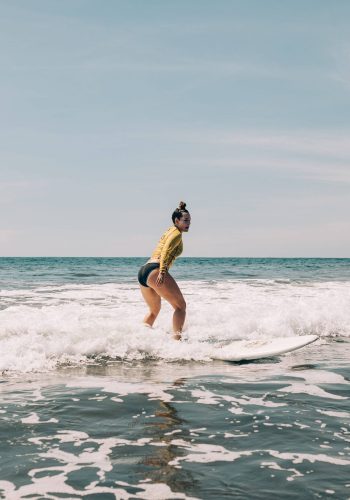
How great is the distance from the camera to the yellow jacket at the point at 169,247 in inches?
325

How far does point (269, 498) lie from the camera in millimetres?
3234

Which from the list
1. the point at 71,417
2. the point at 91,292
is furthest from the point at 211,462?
the point at 91,292

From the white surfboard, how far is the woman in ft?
2.96

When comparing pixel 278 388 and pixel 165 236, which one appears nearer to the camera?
pixel 278 388

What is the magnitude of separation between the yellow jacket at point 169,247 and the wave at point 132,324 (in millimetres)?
1302

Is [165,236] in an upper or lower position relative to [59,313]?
upper

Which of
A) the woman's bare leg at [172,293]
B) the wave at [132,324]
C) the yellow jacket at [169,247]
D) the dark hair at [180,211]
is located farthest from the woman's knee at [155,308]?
the dark hair at [180,211]

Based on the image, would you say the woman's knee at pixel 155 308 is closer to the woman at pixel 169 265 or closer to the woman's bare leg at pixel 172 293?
the woman at pixel 169 265

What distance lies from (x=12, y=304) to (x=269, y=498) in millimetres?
12058

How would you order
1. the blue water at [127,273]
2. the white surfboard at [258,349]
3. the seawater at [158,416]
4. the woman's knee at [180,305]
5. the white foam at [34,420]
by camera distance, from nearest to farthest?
1. the seawater at [158,416]
2. the white foam at [34,420]
3. the white surfboard at [258,349]
4. the woman's knee at [180,305]
5. the blue water at [127,273]

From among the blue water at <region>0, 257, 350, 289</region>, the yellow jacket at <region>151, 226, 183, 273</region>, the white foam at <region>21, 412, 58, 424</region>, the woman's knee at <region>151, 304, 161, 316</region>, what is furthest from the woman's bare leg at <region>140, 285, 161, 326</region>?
the blue water at <region>0, 257, 350, 289</region>

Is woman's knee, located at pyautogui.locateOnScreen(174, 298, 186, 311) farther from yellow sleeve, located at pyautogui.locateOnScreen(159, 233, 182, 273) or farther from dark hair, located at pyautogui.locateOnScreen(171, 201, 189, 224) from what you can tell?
dark hair, located at pyautogui.locateOnScreen(171, 201, 189, 224)

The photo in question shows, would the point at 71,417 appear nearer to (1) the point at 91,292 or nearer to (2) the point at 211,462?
(2) the point at 211,462

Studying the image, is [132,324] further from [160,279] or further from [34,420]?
[34,420]
